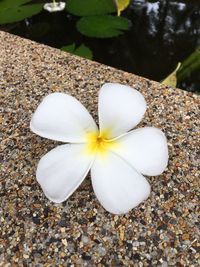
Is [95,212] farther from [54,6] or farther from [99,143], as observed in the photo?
[54,6]

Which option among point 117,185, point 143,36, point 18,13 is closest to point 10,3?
point 18,13

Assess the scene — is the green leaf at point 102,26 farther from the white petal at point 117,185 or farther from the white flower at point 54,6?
the white petal at point 117,185

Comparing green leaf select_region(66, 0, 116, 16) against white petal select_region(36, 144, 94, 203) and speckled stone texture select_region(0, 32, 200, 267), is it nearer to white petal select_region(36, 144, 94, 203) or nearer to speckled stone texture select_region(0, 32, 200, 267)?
speckled stone texture select_region(0, 32, 200, 267)

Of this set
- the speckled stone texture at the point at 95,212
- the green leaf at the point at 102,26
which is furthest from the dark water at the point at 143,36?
the speckled stone texture at the point at 95,212

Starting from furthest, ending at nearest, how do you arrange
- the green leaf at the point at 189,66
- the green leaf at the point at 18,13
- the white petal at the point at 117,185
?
the green leaf at the point at 18,13 < the green leaf at the point at 189,66 < the white petal at the point at 117,185

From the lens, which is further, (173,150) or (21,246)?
(173,150)

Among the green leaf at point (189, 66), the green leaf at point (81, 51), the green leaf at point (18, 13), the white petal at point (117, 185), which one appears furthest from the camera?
the green leaf at point (18, 13)

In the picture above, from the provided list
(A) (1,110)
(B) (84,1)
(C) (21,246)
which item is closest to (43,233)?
(C) (21,246)

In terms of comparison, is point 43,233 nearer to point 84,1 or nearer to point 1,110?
point 1,110
